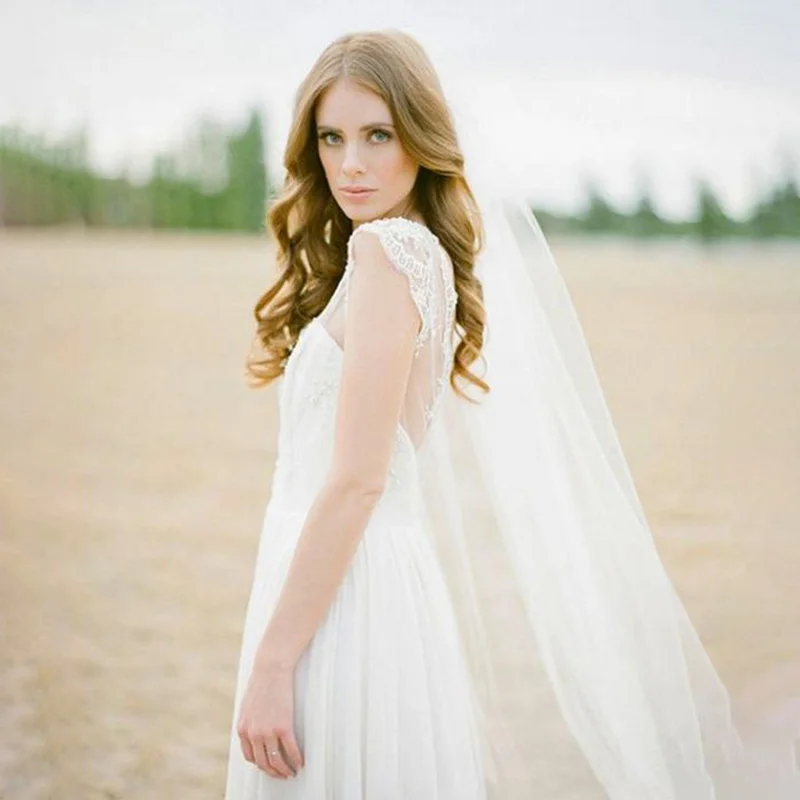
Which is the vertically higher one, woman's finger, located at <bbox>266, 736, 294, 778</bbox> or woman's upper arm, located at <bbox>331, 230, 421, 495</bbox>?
woman's upper arm, located at <bbox>331, 230, 421, 495</bbox>

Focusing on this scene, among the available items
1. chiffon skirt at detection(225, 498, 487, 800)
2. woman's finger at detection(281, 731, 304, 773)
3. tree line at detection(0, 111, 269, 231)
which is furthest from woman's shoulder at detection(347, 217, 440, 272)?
tree line at detection(0, 111, 269, 231)

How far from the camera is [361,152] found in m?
1.62

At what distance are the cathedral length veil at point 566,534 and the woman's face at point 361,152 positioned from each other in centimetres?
22

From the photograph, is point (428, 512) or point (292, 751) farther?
point (428, 512)

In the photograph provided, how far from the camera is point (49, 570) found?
225 inches

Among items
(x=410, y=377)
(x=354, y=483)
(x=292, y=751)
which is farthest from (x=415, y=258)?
(x=292, y=751)

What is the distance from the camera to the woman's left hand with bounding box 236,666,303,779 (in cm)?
149

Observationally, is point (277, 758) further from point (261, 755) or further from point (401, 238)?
point (401, 238)

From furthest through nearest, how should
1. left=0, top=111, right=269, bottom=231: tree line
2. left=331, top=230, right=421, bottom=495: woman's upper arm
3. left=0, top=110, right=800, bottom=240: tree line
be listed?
1. left=0, top=111, right=269, bottom=231: tree line
2. left=0, top=110, right=800, bottom=240: tree line
3. left=331, top=230, right=421, bottom=495: woman's upper arm

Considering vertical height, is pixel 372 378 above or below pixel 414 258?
below

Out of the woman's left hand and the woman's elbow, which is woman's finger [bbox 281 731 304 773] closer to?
the woman's left hand

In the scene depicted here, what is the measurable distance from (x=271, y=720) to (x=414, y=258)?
Result: 67 centimetres

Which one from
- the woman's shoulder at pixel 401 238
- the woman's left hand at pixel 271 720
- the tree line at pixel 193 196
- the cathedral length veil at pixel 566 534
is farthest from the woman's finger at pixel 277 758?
the tree line at pixel 193 196

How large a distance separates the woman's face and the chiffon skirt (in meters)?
0.49
